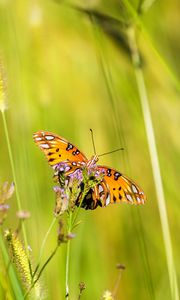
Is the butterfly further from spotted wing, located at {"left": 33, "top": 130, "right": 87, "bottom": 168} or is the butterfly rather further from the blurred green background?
the blurred green background

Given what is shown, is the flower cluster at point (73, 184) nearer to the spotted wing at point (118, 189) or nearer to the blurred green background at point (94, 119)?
the spotted wing at point (118, 189)

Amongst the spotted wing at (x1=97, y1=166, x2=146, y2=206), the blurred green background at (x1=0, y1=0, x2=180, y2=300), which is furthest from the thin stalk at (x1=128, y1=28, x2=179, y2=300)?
the spotted wing at (x1=97, y1=166, x2=146, y2=206)

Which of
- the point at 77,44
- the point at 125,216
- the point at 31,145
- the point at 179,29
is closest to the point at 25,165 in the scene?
the point at 31,145

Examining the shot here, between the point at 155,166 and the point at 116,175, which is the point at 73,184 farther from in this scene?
the point at 155,166

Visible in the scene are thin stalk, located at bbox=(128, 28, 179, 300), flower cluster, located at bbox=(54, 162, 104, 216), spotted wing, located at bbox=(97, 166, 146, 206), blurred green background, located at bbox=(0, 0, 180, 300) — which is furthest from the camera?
blurred green background, located at bbox=(0, 0, 180, 300)

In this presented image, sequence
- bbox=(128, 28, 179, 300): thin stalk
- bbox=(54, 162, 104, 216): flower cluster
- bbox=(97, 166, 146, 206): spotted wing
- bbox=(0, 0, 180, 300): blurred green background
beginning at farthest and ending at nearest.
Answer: bbox=(0, 0, 180, 300): blurred green background, bbox=(128, 28, 179, 300): thin stalk, bbox=(97, 166, 146, 206): spotted wing, bbox=(54, 162, 104, 216): flower cluster

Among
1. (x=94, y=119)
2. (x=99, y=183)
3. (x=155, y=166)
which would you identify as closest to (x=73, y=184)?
(x=99, y=183)
